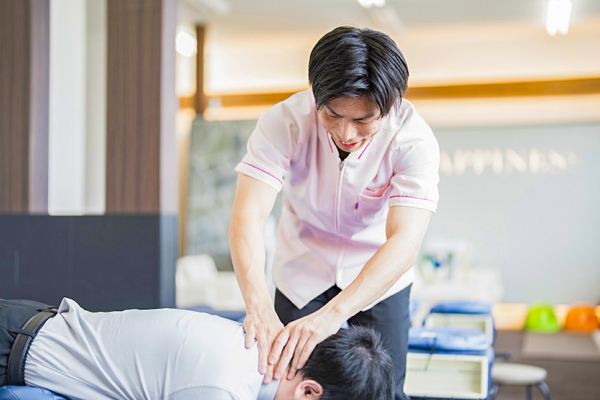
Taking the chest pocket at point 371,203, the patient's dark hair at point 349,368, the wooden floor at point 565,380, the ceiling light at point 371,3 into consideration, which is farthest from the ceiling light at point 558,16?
the patient's dark hair at point 349,368

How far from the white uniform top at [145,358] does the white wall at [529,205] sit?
16.6 feet

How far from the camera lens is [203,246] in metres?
5.65

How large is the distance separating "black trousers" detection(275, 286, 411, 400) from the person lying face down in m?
0.31

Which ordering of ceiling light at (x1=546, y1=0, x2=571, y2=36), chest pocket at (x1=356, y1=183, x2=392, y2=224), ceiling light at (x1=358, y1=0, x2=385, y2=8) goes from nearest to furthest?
chest pocket at (x1=356, y1=183, x2=392, y2=224)
ceiling light at (x1=358, y1=0, x2=385, y2=8)
ceiling light at (x1=546, y1=0, x2=571, y2=36)

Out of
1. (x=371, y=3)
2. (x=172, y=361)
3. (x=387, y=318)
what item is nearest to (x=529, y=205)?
(x=371, y=3)

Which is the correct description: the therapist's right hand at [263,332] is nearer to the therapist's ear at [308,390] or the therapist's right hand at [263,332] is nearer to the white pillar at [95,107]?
the therapist's ear at [308,390]

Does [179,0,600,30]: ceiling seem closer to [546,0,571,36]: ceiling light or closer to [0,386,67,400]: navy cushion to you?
[546,0,571,36]: ceiling light

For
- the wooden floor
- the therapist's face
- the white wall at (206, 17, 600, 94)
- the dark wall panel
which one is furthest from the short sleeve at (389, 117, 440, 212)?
the white wall at (206, 17, 600, 94)

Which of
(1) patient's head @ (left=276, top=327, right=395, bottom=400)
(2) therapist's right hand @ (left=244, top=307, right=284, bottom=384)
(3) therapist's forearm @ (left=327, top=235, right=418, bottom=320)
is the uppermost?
(3) therapist's forearm @ (left=327, top=235, right=418, bottom=320)

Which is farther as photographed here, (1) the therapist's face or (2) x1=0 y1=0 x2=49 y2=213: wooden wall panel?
(2) x1=0 y1=0 x2=49 y2=213: wooden wall panel

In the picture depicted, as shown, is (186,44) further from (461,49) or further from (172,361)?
(172,361)

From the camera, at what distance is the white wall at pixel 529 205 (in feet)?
18.2

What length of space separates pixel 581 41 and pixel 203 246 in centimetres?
410

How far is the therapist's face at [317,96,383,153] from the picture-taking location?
1.06 meters
